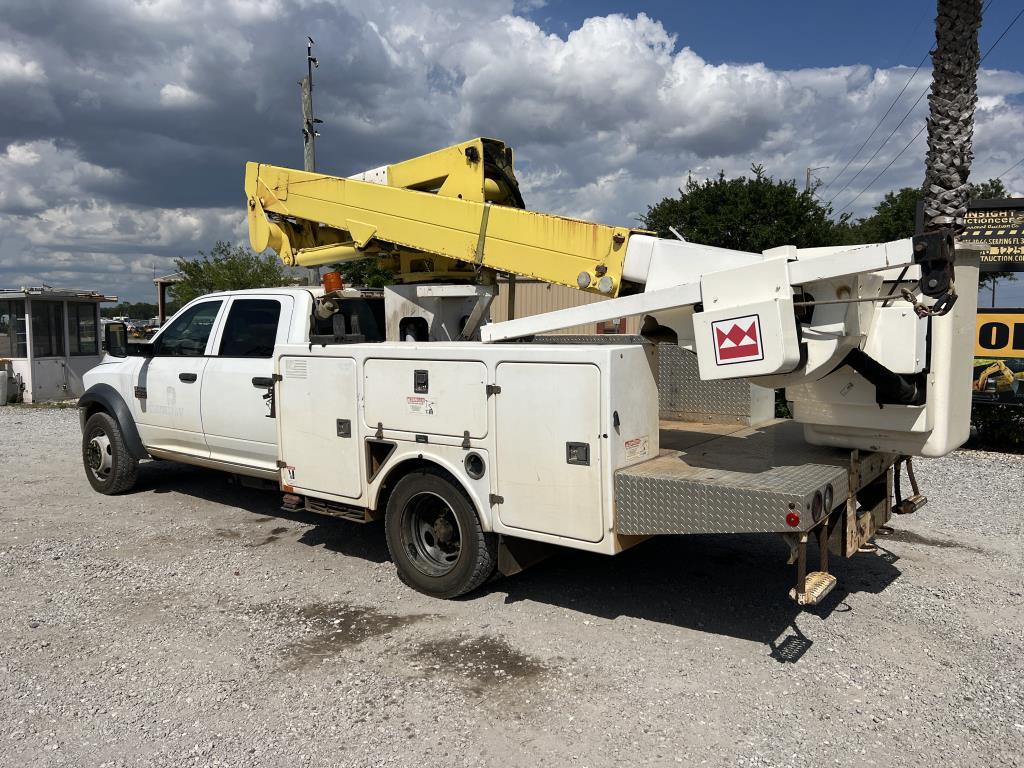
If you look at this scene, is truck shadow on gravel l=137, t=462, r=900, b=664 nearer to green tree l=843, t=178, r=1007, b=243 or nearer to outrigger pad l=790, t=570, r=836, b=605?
outrigger pad l=790, t=570, r=836, b=605

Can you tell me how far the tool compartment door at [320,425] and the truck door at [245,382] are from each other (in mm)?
454

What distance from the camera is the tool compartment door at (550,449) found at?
4141mm

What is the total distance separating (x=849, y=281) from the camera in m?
3.92

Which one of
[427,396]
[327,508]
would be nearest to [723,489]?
[427,396]

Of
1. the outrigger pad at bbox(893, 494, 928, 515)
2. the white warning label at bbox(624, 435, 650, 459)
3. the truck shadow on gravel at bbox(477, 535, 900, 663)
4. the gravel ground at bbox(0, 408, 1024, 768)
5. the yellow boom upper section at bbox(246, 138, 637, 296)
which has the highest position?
the yellow boom upper section at bbox(246, 138, 637, 296)

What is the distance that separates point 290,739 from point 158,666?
45.1 inches

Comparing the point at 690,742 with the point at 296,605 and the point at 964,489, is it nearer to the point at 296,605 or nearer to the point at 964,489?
the point at 296,605

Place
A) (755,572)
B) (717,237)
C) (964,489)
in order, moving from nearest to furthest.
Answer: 1. (755,572)
2. (964,489)
3. (717,237)

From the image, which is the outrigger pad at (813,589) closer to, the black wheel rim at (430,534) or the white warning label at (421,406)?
the black wheel rim at (430,534)

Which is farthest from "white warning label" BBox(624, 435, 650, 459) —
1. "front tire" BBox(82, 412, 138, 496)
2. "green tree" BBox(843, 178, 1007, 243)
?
"green tree" BBox(843, 178, 1007, 243)

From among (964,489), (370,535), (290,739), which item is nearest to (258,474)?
(370,535)

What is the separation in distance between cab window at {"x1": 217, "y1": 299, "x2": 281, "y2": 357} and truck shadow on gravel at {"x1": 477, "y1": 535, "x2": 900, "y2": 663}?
9.08ft

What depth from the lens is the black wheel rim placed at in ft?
16.6

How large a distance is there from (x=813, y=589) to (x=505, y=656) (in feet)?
5.50
